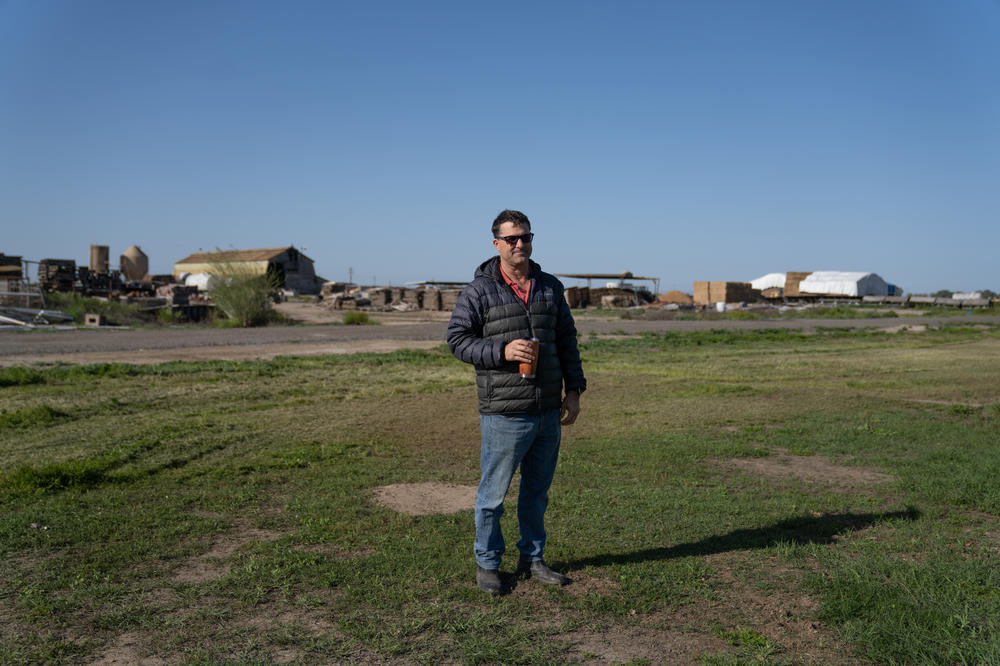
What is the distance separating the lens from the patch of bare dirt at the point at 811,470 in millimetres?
7211

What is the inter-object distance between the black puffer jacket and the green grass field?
111cm

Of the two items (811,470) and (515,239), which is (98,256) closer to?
(811,470)

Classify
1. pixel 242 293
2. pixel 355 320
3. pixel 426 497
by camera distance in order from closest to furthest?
pixel 426 497
pixel 242 293
pixel 355 320

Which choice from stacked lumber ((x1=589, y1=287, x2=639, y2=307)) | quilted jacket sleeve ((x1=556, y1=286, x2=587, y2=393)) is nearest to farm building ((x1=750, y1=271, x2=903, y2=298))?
stacked lumber ((x1=589, y1=287, x2=639, y2=307))

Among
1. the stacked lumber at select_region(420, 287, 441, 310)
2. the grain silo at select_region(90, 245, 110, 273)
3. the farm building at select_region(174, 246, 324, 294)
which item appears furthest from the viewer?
the farm building at select_region(174, 246, 324, 294)

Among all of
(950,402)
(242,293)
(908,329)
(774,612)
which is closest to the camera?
(774,612)

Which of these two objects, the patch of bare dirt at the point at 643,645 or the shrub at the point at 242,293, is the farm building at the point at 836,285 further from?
the patch of bare dirt at the point at 643,645

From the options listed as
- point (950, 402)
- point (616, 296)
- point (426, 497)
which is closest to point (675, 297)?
point (616, 296)

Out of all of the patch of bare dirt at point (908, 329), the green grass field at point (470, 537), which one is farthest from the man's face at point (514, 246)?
the patch of bare dirt at point (908, 329)

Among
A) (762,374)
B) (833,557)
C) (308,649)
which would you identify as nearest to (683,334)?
(762,374)

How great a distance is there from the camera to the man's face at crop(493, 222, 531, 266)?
4504mm

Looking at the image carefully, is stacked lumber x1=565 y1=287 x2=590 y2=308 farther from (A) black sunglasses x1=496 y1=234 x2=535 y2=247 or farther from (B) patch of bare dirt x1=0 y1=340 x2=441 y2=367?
(A) black sunglasses x1=496 y1=234 x2=535 y2=247

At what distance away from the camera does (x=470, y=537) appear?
18.0ft

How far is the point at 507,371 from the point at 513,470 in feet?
1.91
